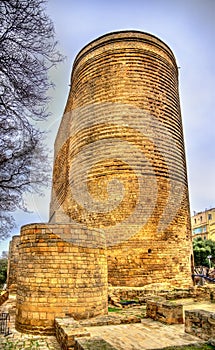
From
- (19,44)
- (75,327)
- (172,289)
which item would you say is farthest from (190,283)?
(19,44)

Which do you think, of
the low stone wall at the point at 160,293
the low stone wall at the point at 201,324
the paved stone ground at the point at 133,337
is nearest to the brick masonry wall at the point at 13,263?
the low stone wall at the point at 160,293

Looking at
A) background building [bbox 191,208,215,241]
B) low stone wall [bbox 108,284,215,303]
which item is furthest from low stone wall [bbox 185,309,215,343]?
background building [bbox 191,208,215,241]

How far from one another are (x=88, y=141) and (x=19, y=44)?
10.5 metres

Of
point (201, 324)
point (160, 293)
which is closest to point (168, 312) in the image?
point (201, 324)

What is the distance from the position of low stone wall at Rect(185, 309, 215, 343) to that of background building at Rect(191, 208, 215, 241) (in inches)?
1721

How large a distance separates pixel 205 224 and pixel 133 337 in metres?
47.2

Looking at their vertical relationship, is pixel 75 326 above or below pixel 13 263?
below

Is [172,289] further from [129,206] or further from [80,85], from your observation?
[80,85]

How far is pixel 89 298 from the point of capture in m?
8.09

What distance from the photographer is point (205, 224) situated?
5125 centimetres

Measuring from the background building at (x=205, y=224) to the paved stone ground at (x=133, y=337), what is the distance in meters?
43.4

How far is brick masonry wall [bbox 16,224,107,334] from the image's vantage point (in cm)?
758

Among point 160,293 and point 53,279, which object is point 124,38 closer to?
point 160,293

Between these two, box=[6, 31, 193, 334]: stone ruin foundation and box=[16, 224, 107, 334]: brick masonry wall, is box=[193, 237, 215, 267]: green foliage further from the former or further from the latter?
box=[16, 224, 107, 334]: brick masonry wall
